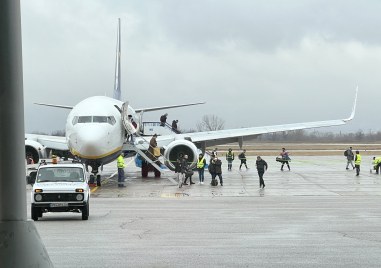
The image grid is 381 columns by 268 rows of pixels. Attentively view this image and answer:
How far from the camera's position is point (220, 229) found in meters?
15.3

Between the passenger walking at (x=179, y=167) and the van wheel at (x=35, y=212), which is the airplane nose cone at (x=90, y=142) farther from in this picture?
the van wheel at (x=35, y=212)

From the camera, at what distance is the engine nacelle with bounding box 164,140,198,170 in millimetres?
34750

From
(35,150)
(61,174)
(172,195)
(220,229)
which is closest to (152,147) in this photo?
(35,150)

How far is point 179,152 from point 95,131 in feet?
22.7

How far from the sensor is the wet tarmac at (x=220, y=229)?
11125 millimetres

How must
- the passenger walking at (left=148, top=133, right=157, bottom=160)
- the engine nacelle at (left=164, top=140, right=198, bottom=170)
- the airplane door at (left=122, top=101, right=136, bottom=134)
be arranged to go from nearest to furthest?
1. the airplane door at (left=122, top=101, right=136, bottom=134)
2. the engine nacelle at (left=164, top=140, right=198, bottom=170)
3. the passenger walking at (left=148, top=133, right=157, bottom=160)

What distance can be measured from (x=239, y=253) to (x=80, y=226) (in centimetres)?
575

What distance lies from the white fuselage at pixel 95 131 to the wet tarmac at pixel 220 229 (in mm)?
1972

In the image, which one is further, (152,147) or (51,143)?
(51,143)

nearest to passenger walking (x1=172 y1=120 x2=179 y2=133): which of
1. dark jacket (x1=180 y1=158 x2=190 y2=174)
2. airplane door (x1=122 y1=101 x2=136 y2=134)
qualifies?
airplane door (x1=122 y1=101 x2=136 y2=134)

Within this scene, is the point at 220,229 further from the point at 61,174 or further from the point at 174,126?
the point at 174,126

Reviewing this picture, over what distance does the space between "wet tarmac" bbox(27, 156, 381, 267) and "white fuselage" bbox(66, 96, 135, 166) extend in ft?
6.47

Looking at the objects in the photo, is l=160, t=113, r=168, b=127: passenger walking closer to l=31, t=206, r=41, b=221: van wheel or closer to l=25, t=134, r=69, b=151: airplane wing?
l=25, t=134, r=69, b=151: airplane wing

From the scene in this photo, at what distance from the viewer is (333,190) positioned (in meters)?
29.1
